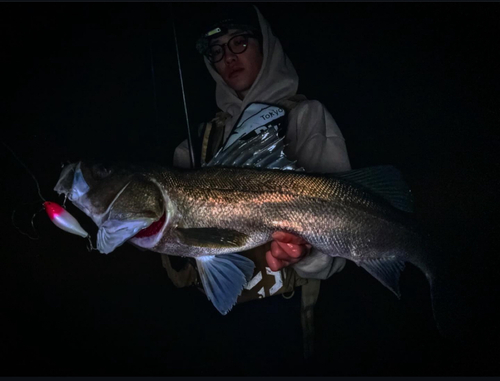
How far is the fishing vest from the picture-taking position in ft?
4.26

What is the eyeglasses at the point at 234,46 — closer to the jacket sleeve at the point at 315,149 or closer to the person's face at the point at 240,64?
the person's face at the point at 240,64

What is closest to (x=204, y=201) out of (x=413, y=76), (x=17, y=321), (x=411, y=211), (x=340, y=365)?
(x=411, y=211)

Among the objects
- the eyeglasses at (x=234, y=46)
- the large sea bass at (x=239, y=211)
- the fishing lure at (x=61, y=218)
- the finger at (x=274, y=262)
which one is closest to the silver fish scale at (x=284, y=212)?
the large sea bass at (x=239, y=211)

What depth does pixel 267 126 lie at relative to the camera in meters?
1.26

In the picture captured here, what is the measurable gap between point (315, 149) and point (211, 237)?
63cm

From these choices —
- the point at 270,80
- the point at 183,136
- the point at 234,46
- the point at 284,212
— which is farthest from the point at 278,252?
the point at 183,136

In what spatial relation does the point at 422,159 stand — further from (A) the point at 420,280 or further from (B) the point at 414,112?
(A) the point at 420,280

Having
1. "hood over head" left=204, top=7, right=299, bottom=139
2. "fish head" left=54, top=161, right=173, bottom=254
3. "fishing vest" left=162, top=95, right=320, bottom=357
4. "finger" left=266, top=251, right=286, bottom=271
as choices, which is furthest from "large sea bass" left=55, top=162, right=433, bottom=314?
"hood over head" left=204, top=7, right=299, bottom=139

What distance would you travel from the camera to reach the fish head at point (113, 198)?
0.93 metres

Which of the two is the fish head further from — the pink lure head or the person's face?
the person's face

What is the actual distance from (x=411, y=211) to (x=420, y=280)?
60.9 inches

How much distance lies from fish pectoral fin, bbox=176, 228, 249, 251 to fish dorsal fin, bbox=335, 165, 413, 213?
17.7 inches

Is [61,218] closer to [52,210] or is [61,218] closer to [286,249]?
[52,210]

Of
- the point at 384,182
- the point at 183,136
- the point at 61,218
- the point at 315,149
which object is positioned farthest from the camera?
the point at 183,136
